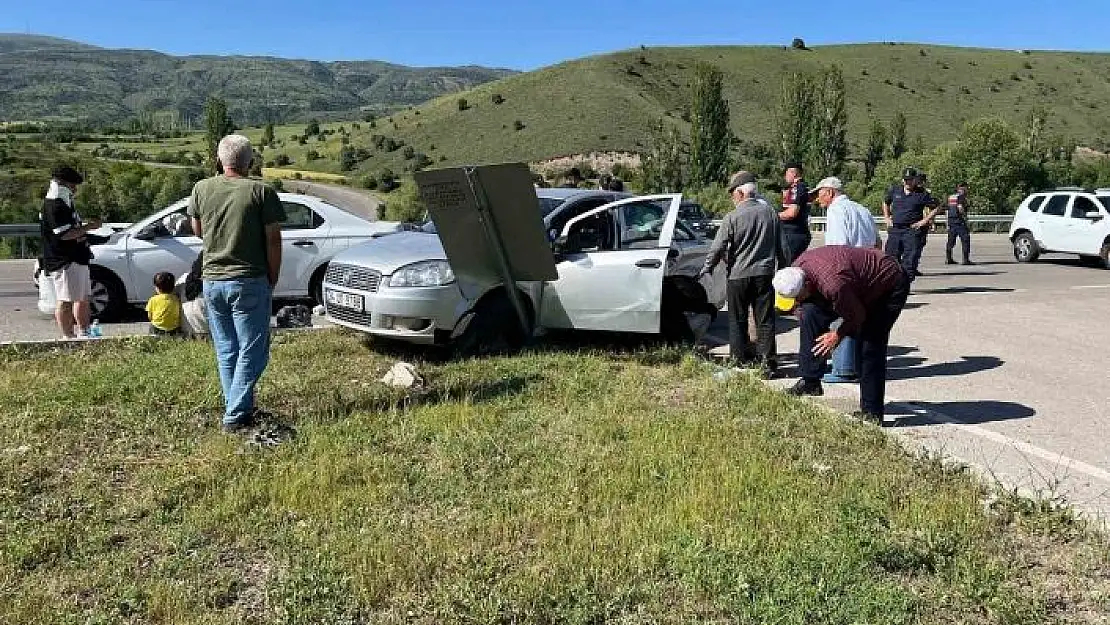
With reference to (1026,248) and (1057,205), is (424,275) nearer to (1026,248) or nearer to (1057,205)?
(1026,248)

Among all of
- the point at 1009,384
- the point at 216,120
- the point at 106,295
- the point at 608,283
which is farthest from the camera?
the point at 216,120

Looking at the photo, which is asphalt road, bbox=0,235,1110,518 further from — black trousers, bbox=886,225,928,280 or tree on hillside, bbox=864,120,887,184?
tree on hillside, bbox=864,120,887,184

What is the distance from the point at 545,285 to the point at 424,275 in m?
1.15

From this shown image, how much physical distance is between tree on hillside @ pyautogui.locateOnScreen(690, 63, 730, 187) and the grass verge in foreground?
5503 centimetres

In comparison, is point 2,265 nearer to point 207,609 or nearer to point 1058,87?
point 207,609

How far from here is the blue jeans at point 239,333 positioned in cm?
552

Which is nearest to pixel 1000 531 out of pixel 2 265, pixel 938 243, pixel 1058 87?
pixel 2 265

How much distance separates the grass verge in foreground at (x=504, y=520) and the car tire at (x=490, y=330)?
4.40 feet

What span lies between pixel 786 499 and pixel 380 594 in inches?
83.8

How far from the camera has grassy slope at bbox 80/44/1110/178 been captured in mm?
80312

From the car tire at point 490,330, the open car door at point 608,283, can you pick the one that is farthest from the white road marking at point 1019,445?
the car tire at point 490,330

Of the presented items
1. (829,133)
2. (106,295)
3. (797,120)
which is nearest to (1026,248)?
(106,295)

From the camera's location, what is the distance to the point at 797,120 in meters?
60.5

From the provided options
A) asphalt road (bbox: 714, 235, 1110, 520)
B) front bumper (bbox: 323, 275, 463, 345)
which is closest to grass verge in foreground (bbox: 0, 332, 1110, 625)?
asphalt road (bbox: 714, 235, 1110, 520)
